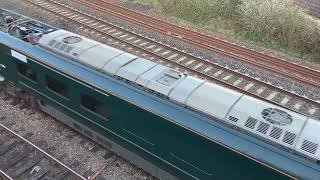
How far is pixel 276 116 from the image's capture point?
7.89 meters

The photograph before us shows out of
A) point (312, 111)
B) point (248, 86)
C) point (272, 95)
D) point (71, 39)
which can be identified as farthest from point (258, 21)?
point (71, 39)

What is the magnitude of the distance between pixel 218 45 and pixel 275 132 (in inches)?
403

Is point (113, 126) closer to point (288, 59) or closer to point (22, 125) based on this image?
point (22, 125)

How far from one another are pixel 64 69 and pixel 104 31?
8.00 meters

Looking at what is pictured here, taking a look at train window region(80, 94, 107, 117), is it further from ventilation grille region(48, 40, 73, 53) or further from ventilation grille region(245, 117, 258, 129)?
ventilation grille region(245, 117, 258, 129)

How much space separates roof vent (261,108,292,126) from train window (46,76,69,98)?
5.80m

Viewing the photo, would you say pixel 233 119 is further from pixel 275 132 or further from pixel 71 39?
pixel 71 39

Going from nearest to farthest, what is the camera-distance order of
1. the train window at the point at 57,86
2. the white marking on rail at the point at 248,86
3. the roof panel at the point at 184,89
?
the roof panel at the point at 184,89
the train window at the point at 57,86
the white marking on rail at the point at 248,86

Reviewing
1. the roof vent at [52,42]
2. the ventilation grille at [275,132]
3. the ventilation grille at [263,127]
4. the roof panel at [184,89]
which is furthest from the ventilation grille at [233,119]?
the roof vent at [52,42]

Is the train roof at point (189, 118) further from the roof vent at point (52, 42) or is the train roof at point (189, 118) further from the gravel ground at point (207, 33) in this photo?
the gravel ground at point (207, 33)

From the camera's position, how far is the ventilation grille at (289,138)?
24.0ft

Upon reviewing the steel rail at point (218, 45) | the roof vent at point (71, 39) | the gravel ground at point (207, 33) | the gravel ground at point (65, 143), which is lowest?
the gravel ground at point (65, 143)

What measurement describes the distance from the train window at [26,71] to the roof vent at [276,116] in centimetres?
722

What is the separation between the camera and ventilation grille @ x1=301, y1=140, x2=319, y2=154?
7.04 metres
